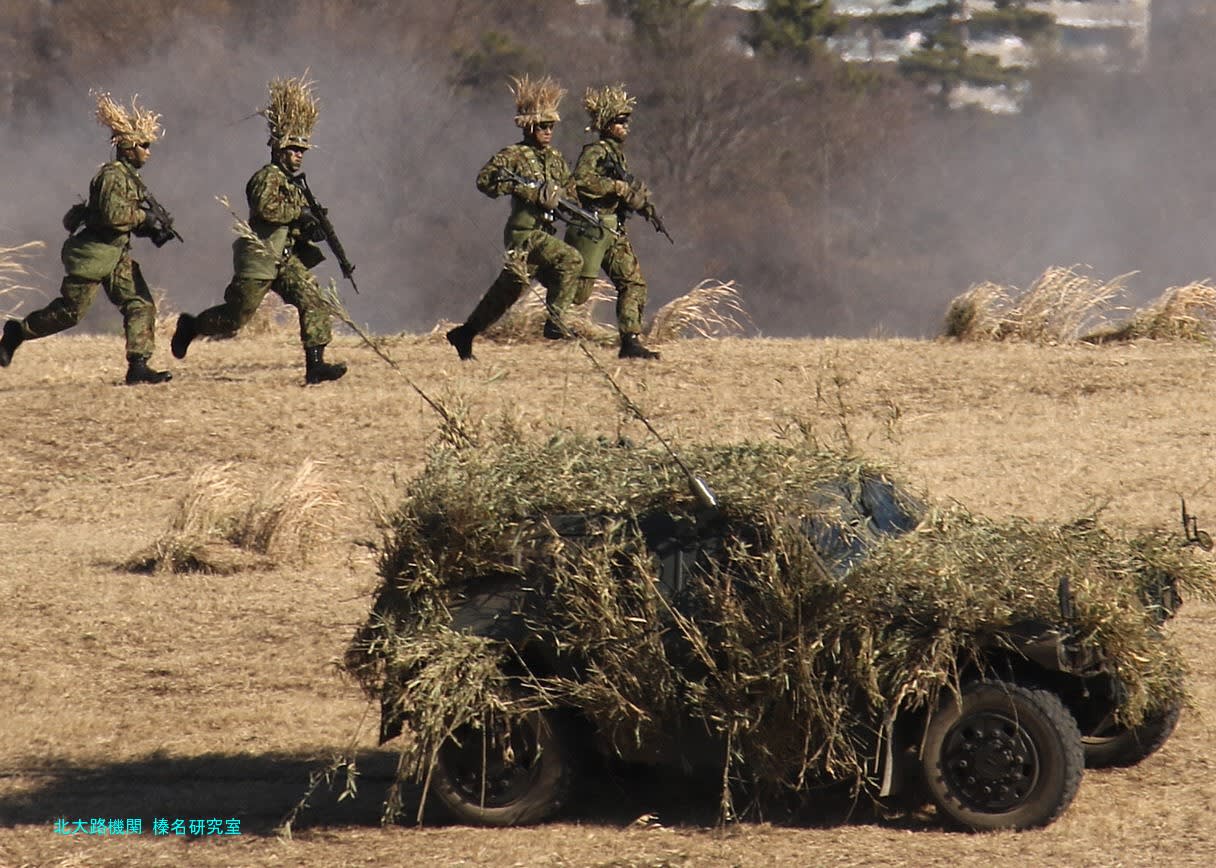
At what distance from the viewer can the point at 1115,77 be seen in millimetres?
40812

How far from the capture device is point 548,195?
13633 mm

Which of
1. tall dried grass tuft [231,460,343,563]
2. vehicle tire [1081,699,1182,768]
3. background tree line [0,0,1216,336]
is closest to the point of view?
vehicle tire [1081,699,1182,768]

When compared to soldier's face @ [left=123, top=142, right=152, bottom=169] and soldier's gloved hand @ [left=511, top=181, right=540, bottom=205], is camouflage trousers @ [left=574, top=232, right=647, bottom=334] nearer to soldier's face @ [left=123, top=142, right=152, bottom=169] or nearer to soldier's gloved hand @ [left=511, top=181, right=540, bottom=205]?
soldier's gloved hand @ [left=511, top=181, right=540, bottom=205]

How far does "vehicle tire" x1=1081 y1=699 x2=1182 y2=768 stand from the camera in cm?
741

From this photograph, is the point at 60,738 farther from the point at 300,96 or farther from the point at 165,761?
the point at 300,96

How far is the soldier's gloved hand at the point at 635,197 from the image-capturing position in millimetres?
14148

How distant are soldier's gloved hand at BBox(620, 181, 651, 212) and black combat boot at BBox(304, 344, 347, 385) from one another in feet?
7.29

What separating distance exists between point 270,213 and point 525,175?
1715 millimetres

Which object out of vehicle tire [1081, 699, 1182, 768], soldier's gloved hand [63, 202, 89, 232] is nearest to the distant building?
soldier's gloved hand [63, 202, 89, 232]

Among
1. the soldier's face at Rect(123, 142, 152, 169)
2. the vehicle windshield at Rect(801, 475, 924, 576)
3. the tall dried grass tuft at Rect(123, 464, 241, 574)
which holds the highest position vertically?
the soldier's face at Rect(123, 142, 152, 169)

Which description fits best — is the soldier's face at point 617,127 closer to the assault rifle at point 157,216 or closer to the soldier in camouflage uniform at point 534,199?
the soldier in camouflage uniform at point 534,199

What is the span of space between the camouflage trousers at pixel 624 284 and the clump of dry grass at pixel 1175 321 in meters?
4.11

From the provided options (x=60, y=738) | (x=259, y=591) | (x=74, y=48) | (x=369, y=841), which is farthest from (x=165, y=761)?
(x=74, y=48)

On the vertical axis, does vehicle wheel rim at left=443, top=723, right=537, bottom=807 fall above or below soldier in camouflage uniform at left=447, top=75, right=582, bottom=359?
Answer: below
